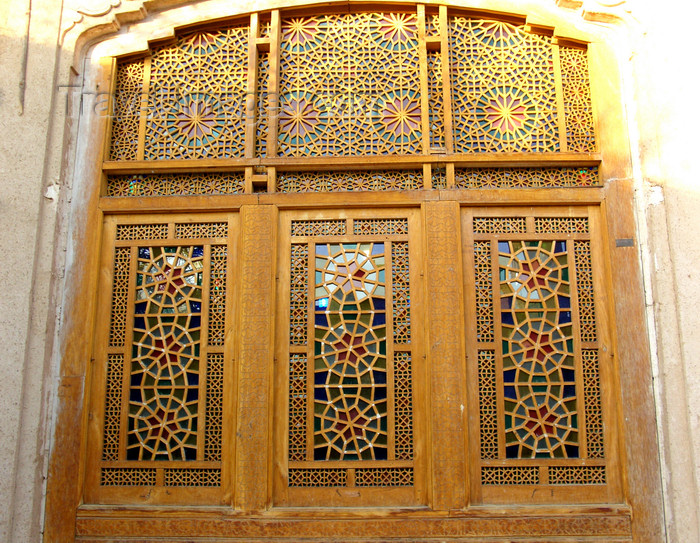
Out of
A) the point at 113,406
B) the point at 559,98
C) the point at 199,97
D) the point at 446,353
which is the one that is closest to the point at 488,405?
the point at 446,353

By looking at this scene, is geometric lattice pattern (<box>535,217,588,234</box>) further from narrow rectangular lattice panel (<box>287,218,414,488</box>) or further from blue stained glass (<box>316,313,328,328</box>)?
blue stained glass (<box>316,313,328,328</box>)

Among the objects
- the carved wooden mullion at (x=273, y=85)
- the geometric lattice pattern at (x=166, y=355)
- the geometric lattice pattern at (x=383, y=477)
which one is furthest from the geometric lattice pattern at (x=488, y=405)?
the carved wooden mullion at (x=273, y=85)

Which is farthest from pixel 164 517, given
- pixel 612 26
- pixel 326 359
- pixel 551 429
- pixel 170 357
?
pixel 612 26

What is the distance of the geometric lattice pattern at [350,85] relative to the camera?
418cm

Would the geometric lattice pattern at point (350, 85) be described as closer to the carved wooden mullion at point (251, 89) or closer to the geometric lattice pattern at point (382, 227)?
the carved wooden mullion at point (251, 89)

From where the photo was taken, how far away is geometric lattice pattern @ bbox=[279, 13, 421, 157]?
164 inches

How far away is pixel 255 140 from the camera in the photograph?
420 cm

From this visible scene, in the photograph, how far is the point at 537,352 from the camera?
3.88 meters

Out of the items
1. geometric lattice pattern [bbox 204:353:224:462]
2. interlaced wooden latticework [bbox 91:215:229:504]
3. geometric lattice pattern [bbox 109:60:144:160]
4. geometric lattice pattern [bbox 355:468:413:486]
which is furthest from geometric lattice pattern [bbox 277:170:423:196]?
geometric lattice pattern [bbox 355:468:413:486]

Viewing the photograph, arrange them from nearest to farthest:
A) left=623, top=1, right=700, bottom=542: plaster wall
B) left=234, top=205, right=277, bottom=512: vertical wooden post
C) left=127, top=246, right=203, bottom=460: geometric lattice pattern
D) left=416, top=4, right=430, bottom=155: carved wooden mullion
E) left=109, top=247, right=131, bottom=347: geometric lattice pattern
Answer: left=623, top=1, right=700, bottom=542: plaster wall, left=234, top=205, right=277, bottom=512: vertical wooden post, left=127, top=246, right=203, bottom=460: geometric lattice pattern, left=109, top=247, right=131, bottom=347: geometric lattice pattern, left=416, top=4, right=430, bottom=155: carved wooden mullion

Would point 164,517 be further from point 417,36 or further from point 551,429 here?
point 417,36

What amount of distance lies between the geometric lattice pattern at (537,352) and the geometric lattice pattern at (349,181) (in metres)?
0.78

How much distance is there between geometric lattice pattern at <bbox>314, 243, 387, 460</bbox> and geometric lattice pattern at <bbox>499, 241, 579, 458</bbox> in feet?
2.66

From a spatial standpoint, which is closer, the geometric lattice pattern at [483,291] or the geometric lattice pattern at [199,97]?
the geometric lattice pattern at [483,291]
